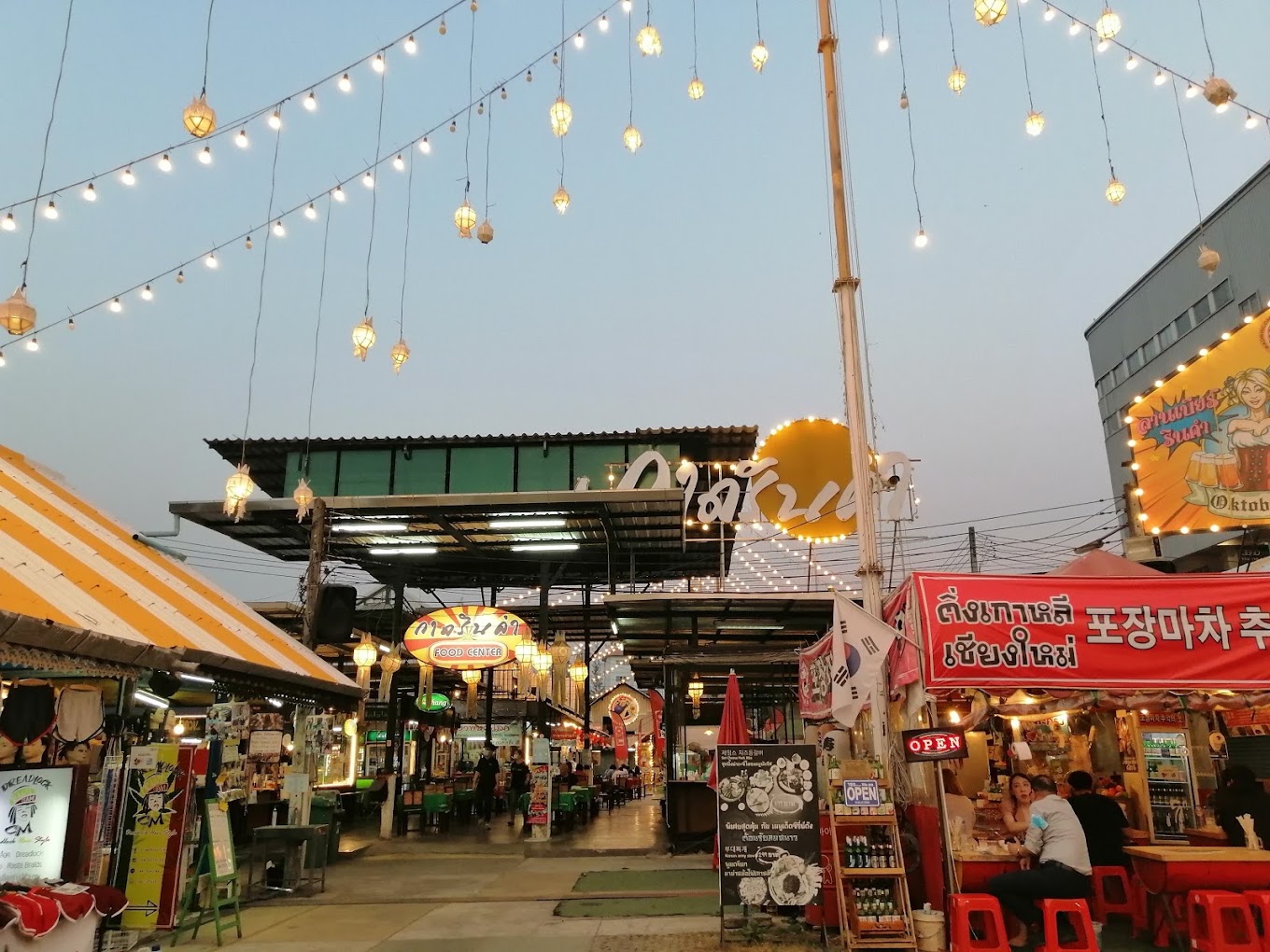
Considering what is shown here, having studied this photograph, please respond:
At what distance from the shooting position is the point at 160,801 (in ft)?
27.0

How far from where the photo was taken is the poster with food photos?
7.43 metres

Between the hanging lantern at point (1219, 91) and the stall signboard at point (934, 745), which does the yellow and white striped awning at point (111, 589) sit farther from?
the hanging lantern at point (1219, 91)

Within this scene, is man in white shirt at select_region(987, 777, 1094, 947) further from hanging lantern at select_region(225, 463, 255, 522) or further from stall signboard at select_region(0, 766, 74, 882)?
hanging lantern at select_region(225, 463, 255, 522)

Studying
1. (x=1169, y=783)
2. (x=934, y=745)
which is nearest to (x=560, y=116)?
(x=934, y=745)

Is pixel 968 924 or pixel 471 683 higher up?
pixel 471 683

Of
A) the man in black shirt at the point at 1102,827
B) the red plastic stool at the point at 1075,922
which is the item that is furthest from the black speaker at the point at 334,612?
the red plastic stool at the point at 1075,922

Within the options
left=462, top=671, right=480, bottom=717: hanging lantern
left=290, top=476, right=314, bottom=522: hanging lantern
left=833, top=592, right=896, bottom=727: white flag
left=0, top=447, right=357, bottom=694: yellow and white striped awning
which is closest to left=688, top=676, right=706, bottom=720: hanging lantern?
left=462, top=671, right=480, bottom=717: hanging lantern

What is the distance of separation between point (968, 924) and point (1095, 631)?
2812 millimetres

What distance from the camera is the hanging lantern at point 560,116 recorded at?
8.38 meters

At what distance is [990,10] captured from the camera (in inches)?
287

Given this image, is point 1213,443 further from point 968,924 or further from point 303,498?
point 303,498

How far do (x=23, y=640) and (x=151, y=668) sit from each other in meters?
1.62

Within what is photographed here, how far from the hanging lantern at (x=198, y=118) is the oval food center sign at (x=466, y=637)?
9387 mm

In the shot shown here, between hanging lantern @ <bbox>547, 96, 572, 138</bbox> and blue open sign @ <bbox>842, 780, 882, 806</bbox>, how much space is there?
6731mm
